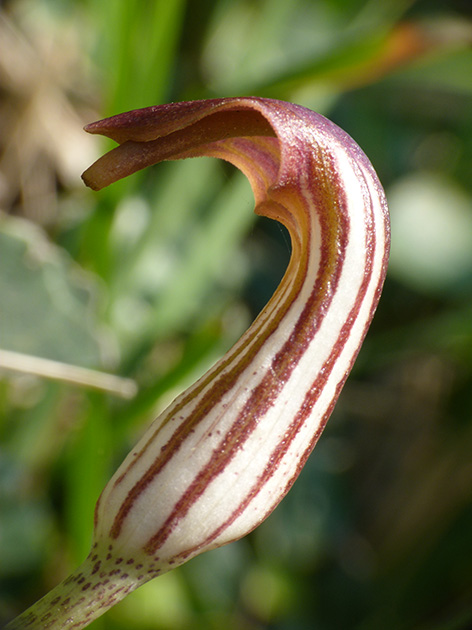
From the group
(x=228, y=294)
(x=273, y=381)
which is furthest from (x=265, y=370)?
(x=228, y=294)

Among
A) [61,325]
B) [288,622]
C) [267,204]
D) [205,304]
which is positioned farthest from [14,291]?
[288,622]

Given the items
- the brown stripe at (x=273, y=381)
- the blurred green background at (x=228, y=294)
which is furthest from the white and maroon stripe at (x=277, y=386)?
the blurred green background at (x=228, y=294)

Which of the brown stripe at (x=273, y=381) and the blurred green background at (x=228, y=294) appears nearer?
the brown stripe at (x=273, y=381)

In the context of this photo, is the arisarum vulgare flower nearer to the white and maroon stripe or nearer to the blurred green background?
the white and maroon stripe

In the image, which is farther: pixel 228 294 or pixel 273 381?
pixel 228 294

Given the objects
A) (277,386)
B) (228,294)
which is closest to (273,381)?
(277,386)

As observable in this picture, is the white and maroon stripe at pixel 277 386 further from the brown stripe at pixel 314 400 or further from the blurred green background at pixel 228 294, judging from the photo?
the blurred green background at pixel 228 294

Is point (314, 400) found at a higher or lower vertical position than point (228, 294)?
higher

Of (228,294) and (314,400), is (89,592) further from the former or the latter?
(228,294)

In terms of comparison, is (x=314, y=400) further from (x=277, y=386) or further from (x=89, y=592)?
(x=89, y=592)
